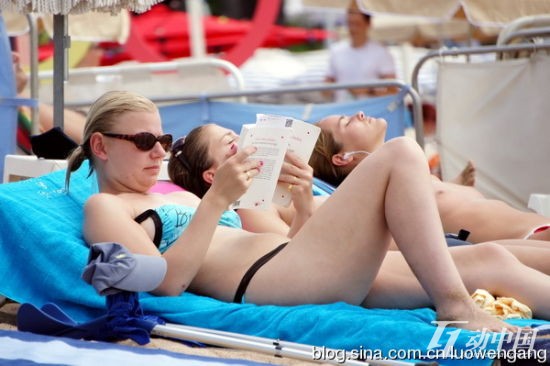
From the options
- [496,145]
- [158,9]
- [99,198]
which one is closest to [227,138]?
[99,198]

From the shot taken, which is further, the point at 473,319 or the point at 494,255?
the point at 494,255

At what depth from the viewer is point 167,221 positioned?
3.85 meters

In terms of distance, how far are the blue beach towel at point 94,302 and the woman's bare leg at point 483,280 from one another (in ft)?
0.39

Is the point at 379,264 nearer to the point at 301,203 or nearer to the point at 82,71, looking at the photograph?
the point at 301,203

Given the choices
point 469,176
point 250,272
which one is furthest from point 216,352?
point 469,176

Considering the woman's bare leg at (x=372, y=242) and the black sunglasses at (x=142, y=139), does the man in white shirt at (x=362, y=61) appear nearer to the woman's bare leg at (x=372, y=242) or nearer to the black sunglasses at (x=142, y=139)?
the black sunglasses at (x=142, y=139)

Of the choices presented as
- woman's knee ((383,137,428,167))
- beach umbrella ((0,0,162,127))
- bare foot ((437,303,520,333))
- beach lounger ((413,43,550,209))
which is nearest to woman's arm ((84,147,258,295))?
woman's knee ((383,137,428,167))

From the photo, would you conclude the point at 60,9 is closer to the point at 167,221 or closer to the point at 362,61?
the point at 167,221

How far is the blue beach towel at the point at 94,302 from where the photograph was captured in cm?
321

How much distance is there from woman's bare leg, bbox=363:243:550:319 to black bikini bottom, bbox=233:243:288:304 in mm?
405

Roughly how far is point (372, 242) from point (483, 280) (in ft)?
1.47

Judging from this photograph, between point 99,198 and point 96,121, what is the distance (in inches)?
15.3

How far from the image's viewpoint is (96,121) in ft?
12.9

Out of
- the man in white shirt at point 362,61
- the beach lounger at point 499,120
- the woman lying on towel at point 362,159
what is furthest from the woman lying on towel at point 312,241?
the man in white shirt at point 362,61
